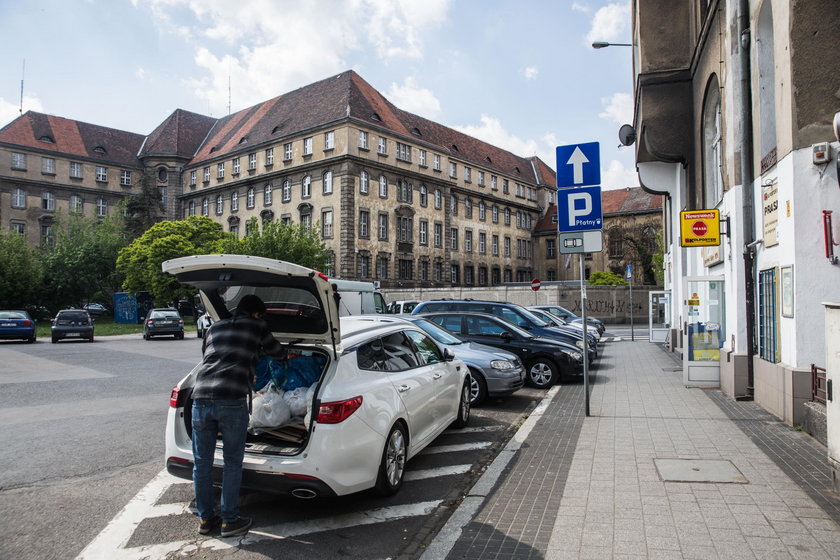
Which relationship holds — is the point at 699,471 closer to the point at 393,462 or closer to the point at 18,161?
the point at 393,462

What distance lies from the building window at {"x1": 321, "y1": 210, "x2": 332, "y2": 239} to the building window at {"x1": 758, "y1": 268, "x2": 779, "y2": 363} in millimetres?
45497

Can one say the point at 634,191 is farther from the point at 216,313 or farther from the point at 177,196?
the point at 216,313

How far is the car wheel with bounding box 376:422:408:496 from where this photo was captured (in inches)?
203

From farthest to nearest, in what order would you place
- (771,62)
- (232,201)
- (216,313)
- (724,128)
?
(232,201)
(724,128)
(771,62)
(216,313)

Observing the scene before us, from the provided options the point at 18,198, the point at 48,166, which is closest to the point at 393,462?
the point at 18,198

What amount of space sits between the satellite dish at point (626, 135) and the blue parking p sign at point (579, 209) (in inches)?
564

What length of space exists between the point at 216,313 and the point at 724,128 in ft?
32.0

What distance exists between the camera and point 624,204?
73.9m

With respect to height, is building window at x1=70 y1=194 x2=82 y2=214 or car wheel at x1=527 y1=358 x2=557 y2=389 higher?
building window at x1=70 y1=194 x2=82 y2=214

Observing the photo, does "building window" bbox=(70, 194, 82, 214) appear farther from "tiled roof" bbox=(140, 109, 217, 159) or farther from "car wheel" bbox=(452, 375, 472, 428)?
"car wheel" bbox=(452, 375, 472, 428)

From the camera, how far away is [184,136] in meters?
72.7

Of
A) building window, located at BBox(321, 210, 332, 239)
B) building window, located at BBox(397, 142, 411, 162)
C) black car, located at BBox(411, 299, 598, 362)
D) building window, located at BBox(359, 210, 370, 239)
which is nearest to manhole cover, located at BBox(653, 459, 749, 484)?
black car, located at BBox(411, 299, 598, 362)

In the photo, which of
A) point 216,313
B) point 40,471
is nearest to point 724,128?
point 216,313

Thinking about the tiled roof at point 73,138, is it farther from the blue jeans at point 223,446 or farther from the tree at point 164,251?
the blue jeans at point 223,446
